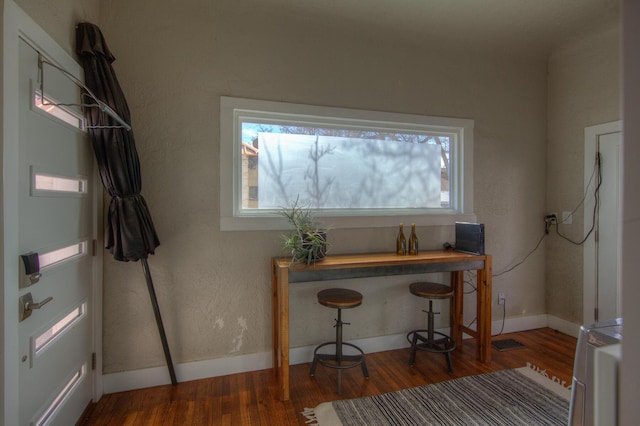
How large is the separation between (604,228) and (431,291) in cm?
190

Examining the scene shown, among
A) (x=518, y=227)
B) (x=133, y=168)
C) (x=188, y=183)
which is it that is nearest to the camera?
(x=133, y=168)

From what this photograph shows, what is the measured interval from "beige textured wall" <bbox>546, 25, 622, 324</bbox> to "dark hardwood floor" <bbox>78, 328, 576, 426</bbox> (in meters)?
0.66

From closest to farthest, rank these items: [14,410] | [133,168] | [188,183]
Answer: [14,410]
[133,168]
[188,183]

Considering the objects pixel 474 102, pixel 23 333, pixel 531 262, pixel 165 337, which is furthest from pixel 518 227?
pixel 23 333

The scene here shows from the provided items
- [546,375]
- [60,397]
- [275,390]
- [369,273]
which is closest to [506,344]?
[546,375]

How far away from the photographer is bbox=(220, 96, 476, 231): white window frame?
237 centimetres

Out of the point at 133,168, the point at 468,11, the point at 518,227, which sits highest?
the point at 468,11

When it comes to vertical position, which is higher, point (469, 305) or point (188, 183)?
point (188, 183)

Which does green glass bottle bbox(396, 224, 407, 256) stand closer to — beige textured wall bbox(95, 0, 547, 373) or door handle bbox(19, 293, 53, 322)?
beige textured wall bbox(95, 0, 547, 373)

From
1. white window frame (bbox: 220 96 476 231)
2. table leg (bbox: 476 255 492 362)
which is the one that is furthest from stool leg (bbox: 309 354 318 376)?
table leg (bbox: 476 255 492 362)

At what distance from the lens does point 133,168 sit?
1.92 meters

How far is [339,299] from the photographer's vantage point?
221 centimetres

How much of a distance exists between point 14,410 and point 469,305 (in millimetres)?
3250

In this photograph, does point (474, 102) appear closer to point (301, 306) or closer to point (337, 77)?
point (337, 77)
